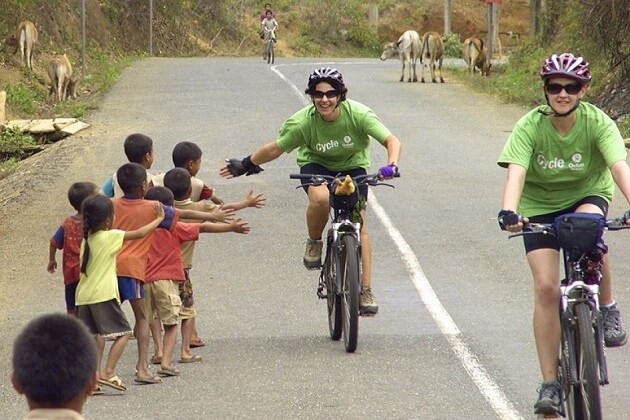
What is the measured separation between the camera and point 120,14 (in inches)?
1868

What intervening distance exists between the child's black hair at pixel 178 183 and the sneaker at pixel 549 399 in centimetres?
323

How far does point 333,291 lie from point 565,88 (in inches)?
119

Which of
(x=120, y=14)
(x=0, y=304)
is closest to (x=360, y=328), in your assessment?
(x=0, y=304)

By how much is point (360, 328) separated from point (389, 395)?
199 centimetres

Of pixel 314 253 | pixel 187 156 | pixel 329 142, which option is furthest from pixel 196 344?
pixel 329 142

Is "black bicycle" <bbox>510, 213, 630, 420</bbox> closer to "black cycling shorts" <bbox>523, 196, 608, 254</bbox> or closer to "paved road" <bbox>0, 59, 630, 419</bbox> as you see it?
"black cycling shorts" <bbox>523, 196, 608, 254</bbox>

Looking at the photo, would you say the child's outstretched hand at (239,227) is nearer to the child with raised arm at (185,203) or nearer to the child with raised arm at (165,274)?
the child with raised arm at (165,274)

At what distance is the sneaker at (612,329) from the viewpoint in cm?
710

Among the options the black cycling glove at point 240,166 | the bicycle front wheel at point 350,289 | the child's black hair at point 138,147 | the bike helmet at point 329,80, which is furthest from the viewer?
the black cycling glove at point 240,166

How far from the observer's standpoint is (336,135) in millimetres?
9219

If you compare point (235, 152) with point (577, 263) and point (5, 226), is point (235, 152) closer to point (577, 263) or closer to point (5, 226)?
point (5, 226)

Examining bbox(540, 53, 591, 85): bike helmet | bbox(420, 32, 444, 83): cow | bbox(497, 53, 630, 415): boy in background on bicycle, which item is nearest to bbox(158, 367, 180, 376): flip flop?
bbox(497, 53, 630, 415): boy in background on bicycle

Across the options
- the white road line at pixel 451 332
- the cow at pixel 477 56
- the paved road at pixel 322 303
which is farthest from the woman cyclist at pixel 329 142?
the cow at pixel 477 56

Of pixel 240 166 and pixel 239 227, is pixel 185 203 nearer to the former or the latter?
pixel 240 166
